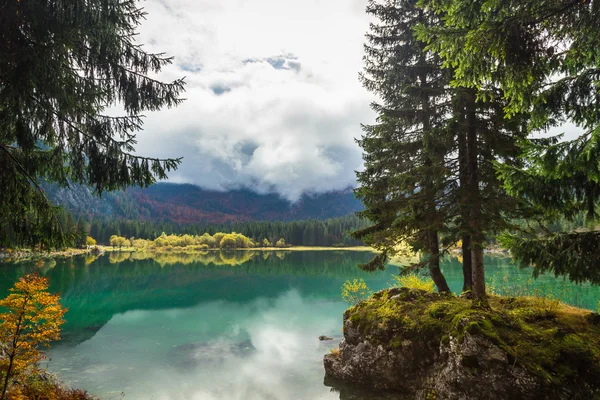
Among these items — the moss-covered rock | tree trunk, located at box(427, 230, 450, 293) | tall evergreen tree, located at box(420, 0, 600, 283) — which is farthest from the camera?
tree trunk, located at box(427, 230, 450, 293)

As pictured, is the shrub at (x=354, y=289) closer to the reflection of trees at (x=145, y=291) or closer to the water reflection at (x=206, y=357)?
the water reflection at (x=206, y=357)

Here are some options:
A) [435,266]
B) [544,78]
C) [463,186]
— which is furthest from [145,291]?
[544,78]

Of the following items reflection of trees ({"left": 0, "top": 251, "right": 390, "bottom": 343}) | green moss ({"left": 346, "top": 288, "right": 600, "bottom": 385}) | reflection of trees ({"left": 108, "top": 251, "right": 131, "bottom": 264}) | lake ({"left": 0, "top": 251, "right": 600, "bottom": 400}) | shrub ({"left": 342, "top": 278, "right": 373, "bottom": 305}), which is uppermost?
green moss ({"left": 346, "top": 288, "right": 600, "bottom": 385})

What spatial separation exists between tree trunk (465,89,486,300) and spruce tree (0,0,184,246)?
30.7 feet

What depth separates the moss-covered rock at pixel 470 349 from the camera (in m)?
7.37

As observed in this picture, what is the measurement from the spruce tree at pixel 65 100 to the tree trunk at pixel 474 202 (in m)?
9.34

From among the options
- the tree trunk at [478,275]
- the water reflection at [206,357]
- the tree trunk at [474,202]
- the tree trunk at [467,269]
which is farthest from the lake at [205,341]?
the tree trunk at [474,202]

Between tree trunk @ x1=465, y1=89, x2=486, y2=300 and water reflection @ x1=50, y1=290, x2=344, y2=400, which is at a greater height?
tree trunk @ x1=465, y1=89, x2=486, y2=300

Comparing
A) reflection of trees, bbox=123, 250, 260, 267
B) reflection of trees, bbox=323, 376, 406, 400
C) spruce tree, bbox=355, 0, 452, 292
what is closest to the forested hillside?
reflection of trees, bbox=123, 250, 260, 267

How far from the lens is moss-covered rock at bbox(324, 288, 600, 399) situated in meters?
7.37

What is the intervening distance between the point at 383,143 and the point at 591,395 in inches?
389

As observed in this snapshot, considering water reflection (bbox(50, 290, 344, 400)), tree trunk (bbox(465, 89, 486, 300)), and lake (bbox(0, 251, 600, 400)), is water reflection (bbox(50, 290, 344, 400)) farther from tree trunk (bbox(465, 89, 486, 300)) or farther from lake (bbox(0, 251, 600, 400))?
tree trunk (bbox(465, 89, 486, 300))

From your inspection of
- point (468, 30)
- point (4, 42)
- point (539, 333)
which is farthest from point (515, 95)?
point (4, 42)

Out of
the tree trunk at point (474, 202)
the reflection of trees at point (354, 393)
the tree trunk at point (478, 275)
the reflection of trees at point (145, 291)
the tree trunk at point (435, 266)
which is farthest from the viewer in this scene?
the reflection of trees at point (145, 291)
